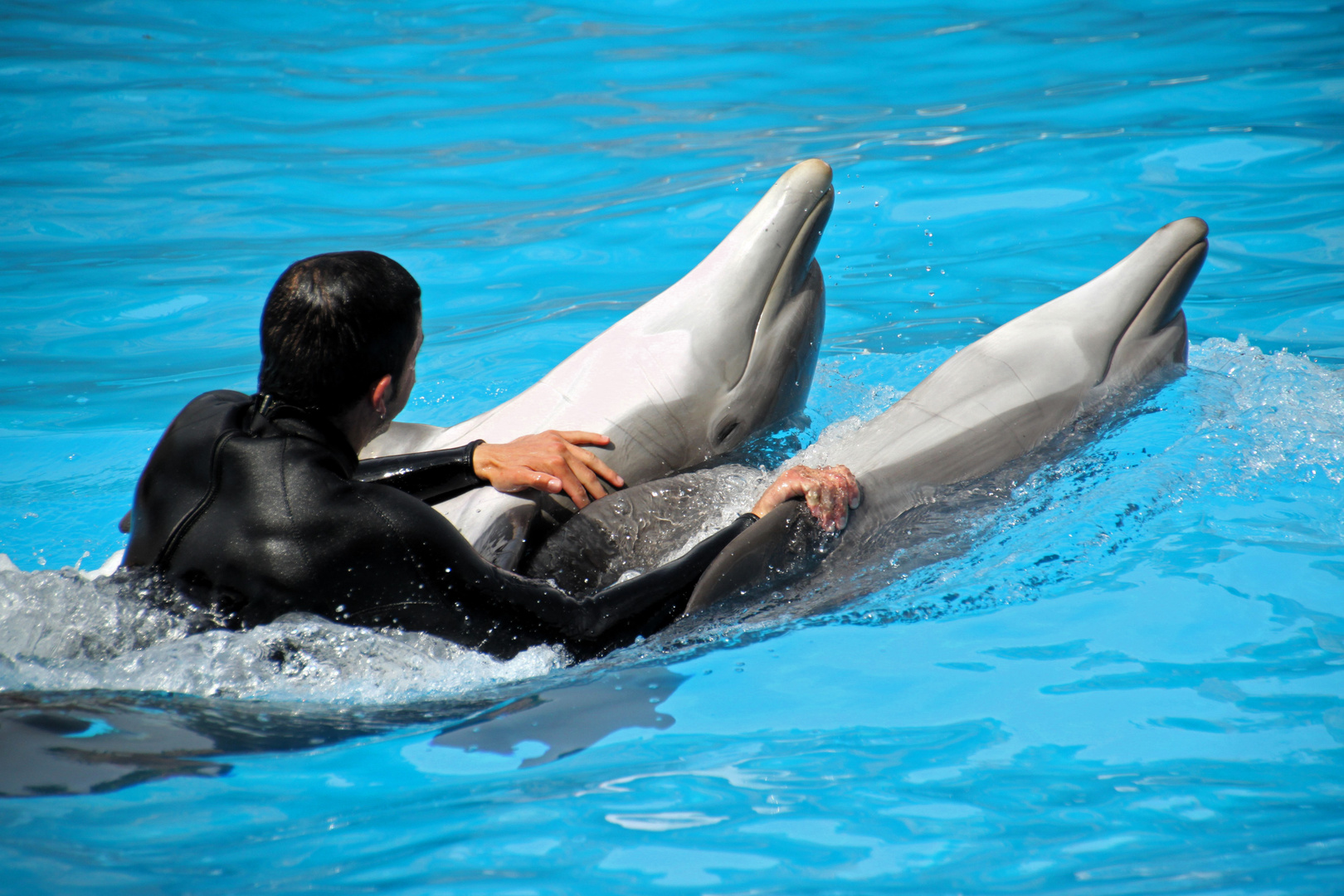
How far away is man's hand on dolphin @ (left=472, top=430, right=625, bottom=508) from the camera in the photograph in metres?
3.78

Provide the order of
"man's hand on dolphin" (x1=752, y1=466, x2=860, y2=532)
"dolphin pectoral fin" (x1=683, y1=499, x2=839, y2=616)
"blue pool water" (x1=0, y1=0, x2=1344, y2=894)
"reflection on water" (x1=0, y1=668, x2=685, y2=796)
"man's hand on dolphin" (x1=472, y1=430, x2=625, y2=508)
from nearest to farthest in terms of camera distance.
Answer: "blue pool water" (x1=0, y1=0, x2=1344, y2=894) → "reflection on water" (x1=0, y1=668, x2=685, y2=796) → "dolphin pectoral fin" (x1=683, y1=499, x2=839, y2=616) → "man's hand on dolphin" (x1=472, y1=430, x2=625, y2=508) → "man's hand on dolphin" (x1=752, y1=466, x2=860, y2=532)

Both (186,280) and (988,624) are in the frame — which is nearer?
(988,624)

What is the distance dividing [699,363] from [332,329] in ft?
6.11

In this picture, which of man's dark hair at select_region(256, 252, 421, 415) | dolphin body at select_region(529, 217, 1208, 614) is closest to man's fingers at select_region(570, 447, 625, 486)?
dolphin body at select_region(529, 217, 1208, 614)

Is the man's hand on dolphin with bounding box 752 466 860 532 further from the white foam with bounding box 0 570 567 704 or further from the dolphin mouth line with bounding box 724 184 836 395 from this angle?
the white foam with bounding box 0 570 567 704

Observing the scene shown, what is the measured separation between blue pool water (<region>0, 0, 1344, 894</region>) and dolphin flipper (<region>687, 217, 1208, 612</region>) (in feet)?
0.64

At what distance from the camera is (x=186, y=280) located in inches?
310

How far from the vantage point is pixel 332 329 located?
3002 millimetres

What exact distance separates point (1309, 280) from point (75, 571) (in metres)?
6.90

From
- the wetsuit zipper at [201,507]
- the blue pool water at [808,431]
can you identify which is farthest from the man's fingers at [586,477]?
the wetsuit zipper at [201,507]

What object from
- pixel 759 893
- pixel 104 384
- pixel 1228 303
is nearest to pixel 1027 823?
pixel 759 893

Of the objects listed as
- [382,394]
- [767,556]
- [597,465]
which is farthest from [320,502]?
[767,556]

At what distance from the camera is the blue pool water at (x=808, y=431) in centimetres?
265

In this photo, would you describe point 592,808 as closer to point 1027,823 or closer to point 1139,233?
point 1027,823
